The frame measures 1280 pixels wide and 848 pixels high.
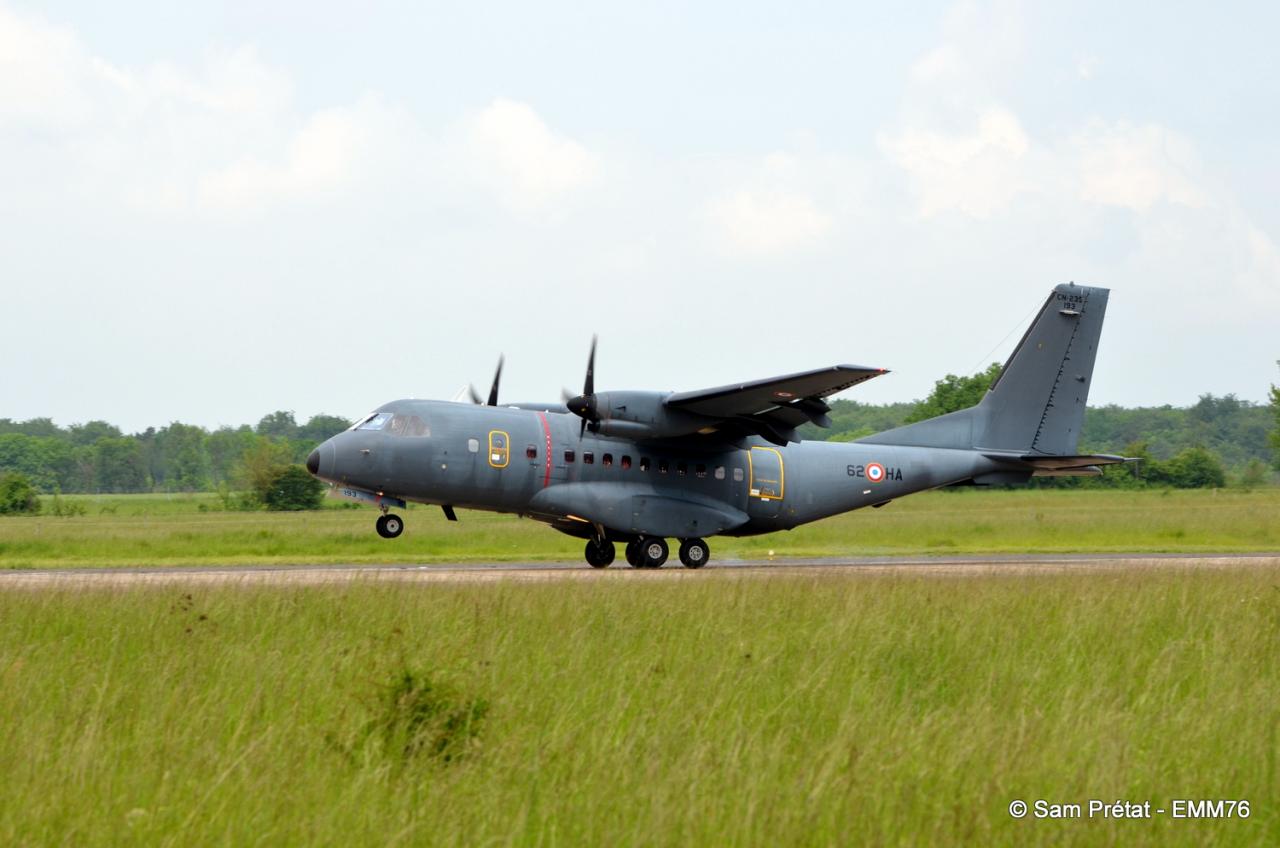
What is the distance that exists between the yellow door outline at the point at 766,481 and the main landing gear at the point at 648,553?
1.55 metres

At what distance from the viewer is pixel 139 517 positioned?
50.1 m

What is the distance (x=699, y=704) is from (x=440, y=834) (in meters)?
3.19

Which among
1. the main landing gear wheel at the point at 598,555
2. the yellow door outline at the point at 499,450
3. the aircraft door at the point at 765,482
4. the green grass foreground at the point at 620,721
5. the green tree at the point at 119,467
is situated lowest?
the green grass foreground at the point at 620,721

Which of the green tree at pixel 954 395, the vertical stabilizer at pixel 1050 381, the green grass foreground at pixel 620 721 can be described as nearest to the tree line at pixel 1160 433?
the green tree at pixel 954 395

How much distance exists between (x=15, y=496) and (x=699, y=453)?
33751 mm

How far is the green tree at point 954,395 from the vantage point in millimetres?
71750

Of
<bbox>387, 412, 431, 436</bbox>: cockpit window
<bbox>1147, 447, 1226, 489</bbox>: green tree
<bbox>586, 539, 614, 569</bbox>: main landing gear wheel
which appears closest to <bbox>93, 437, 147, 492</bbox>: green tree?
<bbox>1147, 447, 1226, 489</bbox>: green tree

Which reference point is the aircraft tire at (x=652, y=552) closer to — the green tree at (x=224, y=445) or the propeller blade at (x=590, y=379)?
the propeller blade at (x=590, y=379)

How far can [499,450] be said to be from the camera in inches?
947

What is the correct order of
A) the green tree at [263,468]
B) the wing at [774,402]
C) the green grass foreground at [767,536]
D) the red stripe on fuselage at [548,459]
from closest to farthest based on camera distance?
the wing at [774,402]
the red stripe on fuselage at [548,459]
the green grass foreground at [767,536]
the green tree at [263,468]

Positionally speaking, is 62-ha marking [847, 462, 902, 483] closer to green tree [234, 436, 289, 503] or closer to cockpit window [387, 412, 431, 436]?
cockpit window [387, 412, 431, 436]

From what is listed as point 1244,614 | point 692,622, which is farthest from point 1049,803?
point 1244,614

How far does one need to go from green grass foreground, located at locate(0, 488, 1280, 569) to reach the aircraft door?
411 centimetres

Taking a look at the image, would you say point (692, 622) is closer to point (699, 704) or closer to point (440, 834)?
point (699, 704)
